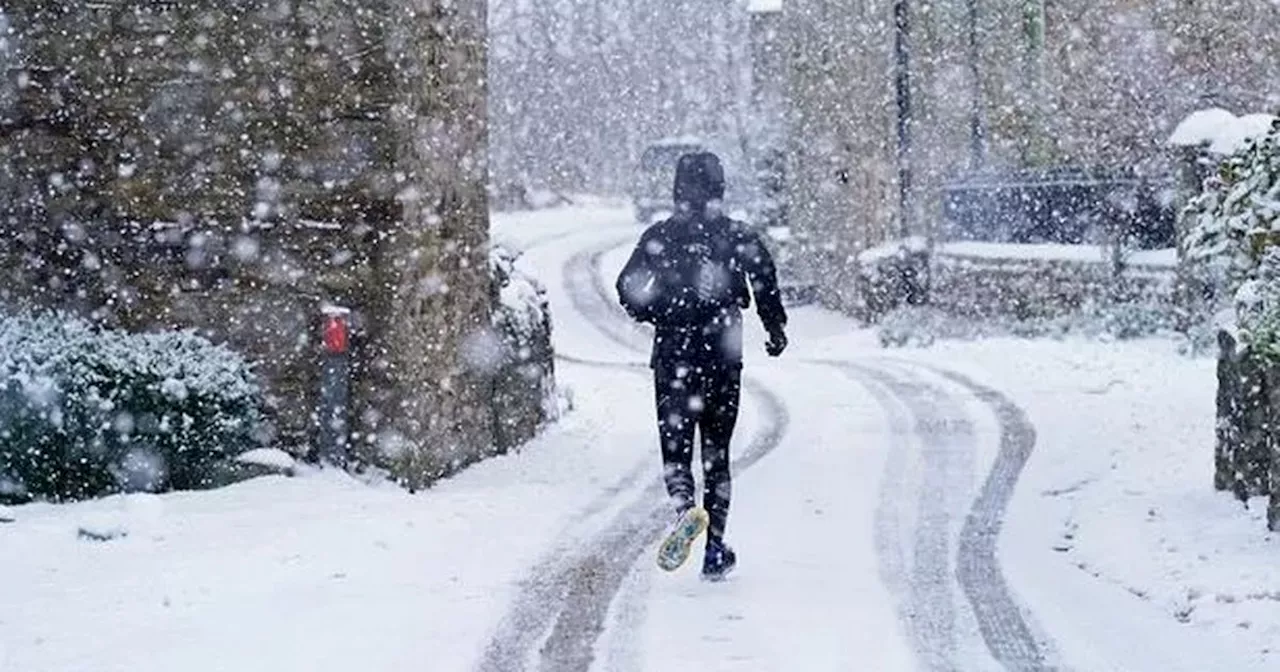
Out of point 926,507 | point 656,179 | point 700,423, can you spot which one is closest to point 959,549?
point 926,507

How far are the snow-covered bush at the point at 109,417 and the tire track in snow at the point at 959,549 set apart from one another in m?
3.90

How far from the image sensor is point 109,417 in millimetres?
9516

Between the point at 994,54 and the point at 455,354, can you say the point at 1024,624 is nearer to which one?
the point at 455,354

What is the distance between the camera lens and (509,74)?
5497 centimetres

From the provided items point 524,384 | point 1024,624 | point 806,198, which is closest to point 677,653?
point 1024,624

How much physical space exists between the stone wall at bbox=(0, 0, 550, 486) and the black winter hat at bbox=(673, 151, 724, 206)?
10.6ft

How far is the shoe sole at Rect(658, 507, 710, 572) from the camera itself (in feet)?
24.0

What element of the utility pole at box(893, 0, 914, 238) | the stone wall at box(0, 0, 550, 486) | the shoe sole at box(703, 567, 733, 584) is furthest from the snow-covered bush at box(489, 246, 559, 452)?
the utility pole at box(893, 0, 914, 238)

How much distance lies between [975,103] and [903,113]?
1.68 metres

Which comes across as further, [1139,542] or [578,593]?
[1139,542]

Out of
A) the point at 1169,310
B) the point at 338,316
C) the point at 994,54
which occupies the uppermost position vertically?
the point at 994,54

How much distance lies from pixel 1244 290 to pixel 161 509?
18.5ft

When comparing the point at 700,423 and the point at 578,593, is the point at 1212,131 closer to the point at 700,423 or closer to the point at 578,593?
the point at 700,423

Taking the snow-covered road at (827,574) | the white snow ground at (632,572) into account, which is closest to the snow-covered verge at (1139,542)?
the white snow ground at (632,572)
